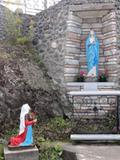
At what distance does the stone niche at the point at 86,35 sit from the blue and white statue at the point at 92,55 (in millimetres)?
332

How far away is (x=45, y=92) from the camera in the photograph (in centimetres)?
773

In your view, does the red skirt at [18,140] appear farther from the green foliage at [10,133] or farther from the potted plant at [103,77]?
the potted plant at [103,77]

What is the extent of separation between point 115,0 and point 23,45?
2.88 m

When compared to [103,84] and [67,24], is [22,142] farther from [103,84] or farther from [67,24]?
[67,24]

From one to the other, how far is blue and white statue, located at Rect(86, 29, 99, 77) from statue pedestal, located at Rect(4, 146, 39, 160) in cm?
313

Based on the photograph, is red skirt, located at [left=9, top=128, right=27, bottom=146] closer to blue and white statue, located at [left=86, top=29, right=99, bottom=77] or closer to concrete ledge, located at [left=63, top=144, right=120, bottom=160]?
concrete ledge, located at [left=63, top=144, right=120, bottom=160]

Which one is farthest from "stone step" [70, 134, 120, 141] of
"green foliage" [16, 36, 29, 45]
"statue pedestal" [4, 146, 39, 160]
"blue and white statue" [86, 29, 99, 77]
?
"green foliage" [16, 36, 29, 45]

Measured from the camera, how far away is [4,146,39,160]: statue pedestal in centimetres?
549

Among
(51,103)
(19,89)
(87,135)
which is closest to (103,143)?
(87,135)

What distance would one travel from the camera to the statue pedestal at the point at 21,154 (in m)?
5.49

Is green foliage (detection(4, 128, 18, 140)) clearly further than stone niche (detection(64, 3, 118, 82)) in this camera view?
No

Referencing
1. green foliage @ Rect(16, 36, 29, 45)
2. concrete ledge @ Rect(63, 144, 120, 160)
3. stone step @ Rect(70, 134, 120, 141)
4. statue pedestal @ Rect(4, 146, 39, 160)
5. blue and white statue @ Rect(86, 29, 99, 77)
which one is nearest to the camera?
statue pedestal @ Rect(4, 146, 39, 160)

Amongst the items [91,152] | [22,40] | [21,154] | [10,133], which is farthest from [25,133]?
[22,40]

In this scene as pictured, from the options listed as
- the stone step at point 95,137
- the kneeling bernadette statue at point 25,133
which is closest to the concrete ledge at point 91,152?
the stone step at point 95,137
